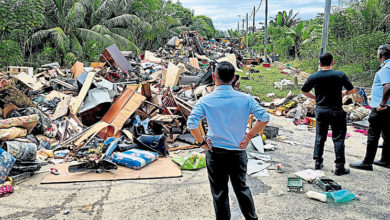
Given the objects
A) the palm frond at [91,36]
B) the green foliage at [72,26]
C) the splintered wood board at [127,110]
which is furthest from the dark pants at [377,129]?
the palm frond at [91,36]

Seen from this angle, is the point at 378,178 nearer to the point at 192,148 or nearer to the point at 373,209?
the point at 373,209

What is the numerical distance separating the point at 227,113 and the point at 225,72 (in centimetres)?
35

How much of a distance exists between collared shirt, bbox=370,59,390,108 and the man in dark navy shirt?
36 cm

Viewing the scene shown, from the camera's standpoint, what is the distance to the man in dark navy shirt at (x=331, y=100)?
3945 mm

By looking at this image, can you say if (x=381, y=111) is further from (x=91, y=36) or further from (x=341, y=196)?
(x=91, y=36)

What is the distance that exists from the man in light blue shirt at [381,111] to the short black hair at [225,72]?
2603 millimetres

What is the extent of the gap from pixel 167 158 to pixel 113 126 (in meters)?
1.60

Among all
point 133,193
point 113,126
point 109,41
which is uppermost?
point 109,41

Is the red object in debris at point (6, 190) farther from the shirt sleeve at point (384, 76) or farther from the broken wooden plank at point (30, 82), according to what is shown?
the shirt sleeve at point (384, 76)

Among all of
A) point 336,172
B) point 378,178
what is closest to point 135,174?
point 336,172

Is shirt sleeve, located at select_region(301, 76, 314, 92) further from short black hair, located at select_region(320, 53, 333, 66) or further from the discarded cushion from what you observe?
the discarded cushion

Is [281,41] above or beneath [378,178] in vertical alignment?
above

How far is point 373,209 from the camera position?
132 inches

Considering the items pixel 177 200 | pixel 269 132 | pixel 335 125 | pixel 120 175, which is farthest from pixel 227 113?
pixel 269 132
